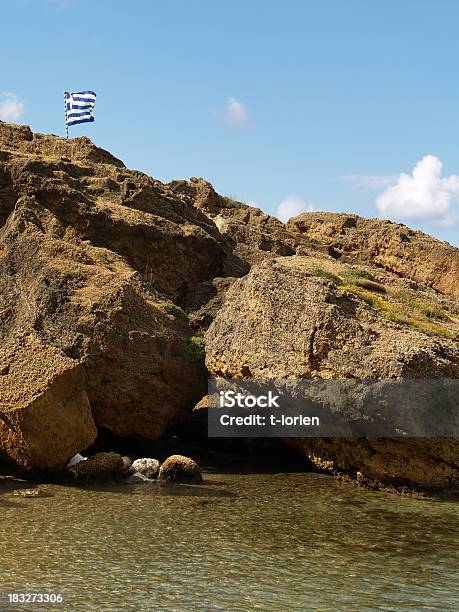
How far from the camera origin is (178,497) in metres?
17.0

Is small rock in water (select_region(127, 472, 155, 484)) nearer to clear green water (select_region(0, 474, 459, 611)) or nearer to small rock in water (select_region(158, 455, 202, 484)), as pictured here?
small rock in water (select_region(158, 455, 202, 484))

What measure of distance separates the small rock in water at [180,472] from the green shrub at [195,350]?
12.6ft

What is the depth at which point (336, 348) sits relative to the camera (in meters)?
19.0

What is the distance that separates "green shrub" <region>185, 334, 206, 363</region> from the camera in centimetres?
2202

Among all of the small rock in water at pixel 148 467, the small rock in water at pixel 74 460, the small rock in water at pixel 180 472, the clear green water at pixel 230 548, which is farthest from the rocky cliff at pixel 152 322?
the small rock in water at pixel 180 472

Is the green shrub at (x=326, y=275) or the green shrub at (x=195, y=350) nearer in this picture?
the green shrub at (x=195, y=350)

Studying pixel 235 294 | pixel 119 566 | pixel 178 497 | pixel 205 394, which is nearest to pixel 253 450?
pixel 205 394

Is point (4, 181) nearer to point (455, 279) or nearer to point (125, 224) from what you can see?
point (125, 224)

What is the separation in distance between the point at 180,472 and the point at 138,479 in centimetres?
101

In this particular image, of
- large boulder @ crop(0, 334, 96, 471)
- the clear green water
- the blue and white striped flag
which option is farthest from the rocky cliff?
the blue and white striped flag

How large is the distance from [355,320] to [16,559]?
412 inches

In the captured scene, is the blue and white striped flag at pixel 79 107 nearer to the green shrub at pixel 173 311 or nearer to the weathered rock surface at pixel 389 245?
the weathered rock surface at pixel 389 245

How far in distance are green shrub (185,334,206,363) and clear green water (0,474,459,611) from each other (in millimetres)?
4638

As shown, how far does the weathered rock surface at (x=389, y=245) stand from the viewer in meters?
34.9
